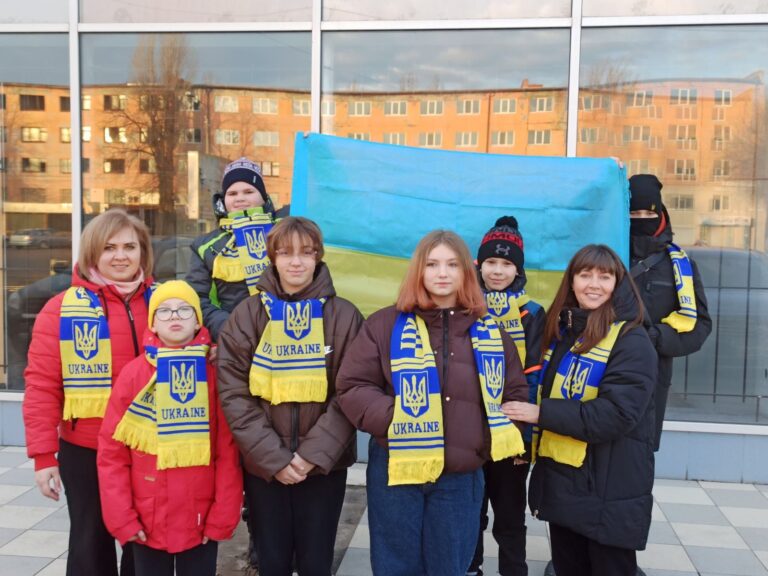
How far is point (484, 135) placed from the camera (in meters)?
5.44

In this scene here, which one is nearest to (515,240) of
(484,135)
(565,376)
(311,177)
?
(565,376)

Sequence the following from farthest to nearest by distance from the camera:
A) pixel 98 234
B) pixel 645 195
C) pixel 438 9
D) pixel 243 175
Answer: pixel 438 9 → pixel 645 195 → pixel 243 175 → pixel 98 234

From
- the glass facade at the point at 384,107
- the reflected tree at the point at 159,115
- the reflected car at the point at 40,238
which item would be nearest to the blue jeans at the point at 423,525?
the glass facade at the point at 384,107

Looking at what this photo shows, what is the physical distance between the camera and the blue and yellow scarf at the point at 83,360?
8.92ft

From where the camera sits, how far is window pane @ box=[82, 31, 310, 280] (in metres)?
5.61

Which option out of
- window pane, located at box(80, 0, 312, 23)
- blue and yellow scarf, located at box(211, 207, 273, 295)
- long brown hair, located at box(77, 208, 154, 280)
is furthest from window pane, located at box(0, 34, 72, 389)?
long brown hair, located at box(77, 208, 154, 280)

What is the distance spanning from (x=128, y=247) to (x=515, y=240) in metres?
1.67

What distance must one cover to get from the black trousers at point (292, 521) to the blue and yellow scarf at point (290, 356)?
1.17ft

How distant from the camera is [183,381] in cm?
256

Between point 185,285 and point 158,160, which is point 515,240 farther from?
point 158,160

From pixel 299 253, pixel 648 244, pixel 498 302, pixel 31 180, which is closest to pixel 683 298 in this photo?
pixel 648 244

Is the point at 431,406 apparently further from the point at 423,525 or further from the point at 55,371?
the point at 55,371

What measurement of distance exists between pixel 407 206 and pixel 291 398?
5.05ft

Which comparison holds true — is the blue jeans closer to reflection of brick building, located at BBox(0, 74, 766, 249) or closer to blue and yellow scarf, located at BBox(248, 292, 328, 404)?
blue and yellow scarf, located at BBox(248, 292, 328, 404)
